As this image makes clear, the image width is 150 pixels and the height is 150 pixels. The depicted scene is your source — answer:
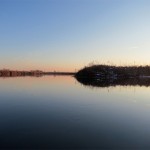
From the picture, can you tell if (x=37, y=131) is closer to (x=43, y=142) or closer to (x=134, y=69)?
(x=43, y=142)

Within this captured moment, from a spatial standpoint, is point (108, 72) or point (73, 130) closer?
point (73, 130)

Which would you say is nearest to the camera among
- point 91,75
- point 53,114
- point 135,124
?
point 135,124

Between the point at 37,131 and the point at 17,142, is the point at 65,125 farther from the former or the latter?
the point at 17,142

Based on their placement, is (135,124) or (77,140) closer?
(77,140)

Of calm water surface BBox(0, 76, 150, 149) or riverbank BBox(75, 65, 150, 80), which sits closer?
calm water surface BBox(0, 76, 150, 149)

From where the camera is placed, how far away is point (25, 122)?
13.5m

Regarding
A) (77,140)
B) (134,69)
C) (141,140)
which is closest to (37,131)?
(77,140)

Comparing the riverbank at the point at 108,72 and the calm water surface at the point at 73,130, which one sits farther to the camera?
the riverbank at the point at 108,72

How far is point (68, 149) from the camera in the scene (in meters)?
9.13

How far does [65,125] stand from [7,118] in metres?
3.40

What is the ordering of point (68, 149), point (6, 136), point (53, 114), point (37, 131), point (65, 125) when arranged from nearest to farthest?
point (68, 149), point (6, 136), point (37, 131), point (65, 125), point (53, 114)

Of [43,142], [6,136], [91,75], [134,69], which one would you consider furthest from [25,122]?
[134,69]

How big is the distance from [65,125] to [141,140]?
3.79m

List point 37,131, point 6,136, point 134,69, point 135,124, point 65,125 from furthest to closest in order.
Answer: point 134,69
point 135,124
point 65,125
point 37,131
point 6,136
